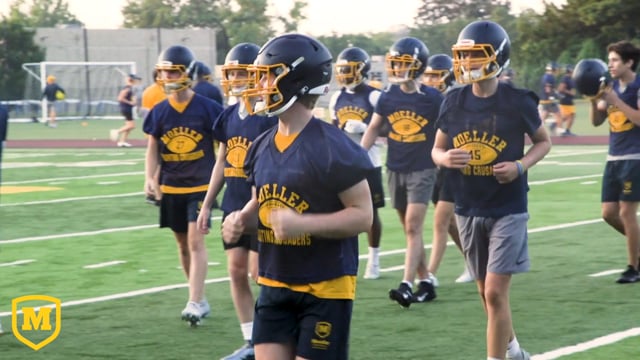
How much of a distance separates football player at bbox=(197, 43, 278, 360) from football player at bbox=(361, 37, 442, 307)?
2.17 m

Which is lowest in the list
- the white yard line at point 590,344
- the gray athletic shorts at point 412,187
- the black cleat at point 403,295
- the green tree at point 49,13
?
the green tree at point 49,13

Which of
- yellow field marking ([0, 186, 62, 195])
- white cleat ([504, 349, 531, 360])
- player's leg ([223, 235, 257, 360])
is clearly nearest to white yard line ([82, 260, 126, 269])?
player's leg ([223, 235, 257, 360])

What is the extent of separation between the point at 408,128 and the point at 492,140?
129 inches

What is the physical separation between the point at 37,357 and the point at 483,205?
302 centimetres

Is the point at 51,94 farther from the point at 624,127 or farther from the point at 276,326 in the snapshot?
the point at 276,326

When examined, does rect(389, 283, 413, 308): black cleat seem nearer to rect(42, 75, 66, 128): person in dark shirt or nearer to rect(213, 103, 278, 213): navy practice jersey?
rect(213, 103, 278, 213): navy practice jersey

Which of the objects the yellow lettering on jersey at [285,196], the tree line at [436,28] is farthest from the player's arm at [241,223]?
the tree line at [436,28]

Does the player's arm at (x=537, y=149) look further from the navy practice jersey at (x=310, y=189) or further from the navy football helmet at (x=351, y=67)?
the navy football helmet at (x=351, y=67)

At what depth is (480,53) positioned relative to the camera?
7316 millimetres

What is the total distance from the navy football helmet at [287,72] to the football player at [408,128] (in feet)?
16.6

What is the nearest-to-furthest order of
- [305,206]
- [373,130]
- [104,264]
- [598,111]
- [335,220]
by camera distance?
[335,220] → [305,206] → [373,130] → [598,111] → [104,264]

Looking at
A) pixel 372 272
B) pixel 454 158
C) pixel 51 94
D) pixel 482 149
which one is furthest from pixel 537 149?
pixel 51 94

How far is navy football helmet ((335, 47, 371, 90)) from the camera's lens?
11555mm

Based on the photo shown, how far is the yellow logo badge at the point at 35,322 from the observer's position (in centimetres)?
859
